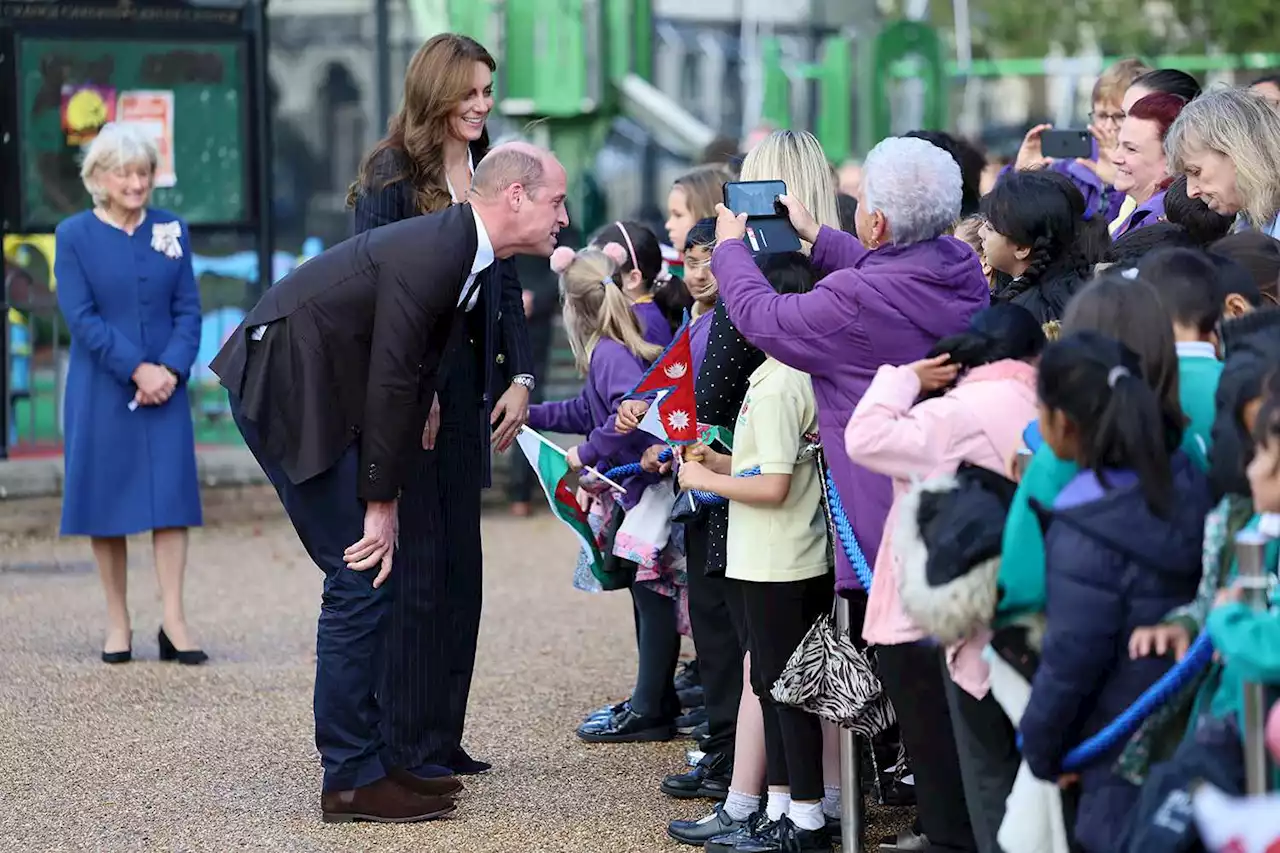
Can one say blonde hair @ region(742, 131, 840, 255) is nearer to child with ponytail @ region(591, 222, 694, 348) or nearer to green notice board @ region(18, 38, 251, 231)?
child with ponytail @ region(591, 222, 694, 348)

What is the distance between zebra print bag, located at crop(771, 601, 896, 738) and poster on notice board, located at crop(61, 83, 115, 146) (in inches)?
274

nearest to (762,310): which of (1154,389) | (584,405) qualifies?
(1154,389)

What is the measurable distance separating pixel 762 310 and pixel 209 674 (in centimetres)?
343

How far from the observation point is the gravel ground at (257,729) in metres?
5.19

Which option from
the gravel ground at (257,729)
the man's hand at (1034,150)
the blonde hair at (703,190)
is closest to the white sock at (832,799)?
the gravel ground at (257,729)

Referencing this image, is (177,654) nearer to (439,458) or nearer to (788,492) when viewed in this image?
(439,458)

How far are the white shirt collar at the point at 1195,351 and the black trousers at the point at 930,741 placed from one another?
920mm

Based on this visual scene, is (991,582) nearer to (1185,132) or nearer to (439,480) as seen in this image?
(1185,132)

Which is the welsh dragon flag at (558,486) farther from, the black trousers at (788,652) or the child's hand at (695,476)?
the black trousers at (788,652)

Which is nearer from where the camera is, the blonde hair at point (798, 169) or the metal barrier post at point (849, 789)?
the metal barrier post at point (849, 789)

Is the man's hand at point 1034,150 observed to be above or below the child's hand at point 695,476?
above

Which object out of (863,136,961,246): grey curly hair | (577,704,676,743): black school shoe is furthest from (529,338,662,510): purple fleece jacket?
(863,136,961,246): grey curly hair

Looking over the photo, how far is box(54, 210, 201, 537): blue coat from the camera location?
7.44 m

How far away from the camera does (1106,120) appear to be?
719 cm
